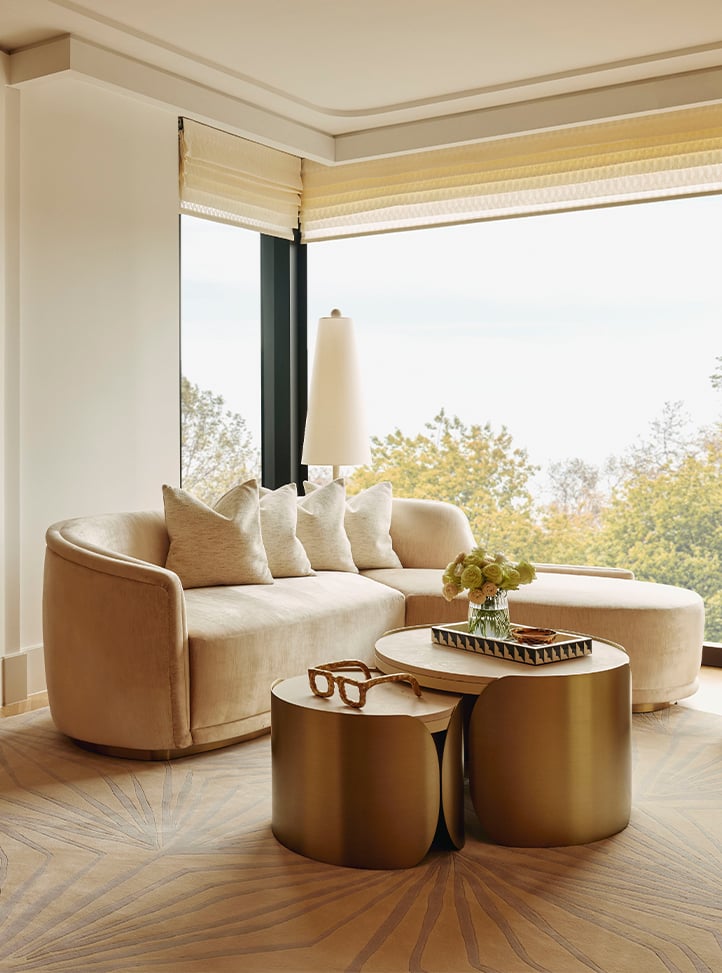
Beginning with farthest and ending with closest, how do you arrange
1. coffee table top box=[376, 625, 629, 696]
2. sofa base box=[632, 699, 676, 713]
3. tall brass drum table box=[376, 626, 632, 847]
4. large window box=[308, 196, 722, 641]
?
large window box=[308, 196, 722, 641] → sofa base box=[632, 699, 676, 713] → coffee table top box=[376, 625, 629, 696] → tall brass drum table box=[376, 626, 632, 847]

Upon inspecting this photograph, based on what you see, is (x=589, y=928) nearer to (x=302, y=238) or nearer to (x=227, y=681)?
(x=227, y=681)

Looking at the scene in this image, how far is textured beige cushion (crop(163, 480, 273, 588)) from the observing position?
4.09 metres

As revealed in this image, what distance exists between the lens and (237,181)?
5551 millimetres

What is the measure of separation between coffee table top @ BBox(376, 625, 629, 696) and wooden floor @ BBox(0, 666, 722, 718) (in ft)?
4.02

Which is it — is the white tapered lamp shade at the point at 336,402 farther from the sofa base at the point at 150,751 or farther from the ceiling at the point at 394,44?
the sofa base at the point at 150,751

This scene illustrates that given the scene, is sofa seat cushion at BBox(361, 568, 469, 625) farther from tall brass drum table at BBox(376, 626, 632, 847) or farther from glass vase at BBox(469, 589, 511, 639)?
tall brass drum table at BBox(376, 626, 632, 847)

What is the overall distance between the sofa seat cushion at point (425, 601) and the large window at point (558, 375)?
1837 millimetres

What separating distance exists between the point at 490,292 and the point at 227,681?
395 centimetres

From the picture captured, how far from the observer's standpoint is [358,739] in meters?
2.54

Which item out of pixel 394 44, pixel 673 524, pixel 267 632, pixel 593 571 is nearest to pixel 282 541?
pixel 267 632

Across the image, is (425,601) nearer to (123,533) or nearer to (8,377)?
(123,533)

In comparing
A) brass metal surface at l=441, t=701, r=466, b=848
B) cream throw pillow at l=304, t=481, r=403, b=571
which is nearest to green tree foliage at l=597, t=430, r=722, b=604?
cream throw pillow at l=304, t=481, r=403, b=571

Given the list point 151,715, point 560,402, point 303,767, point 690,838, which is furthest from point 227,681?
point 560,402

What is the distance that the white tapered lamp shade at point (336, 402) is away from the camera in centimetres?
527
